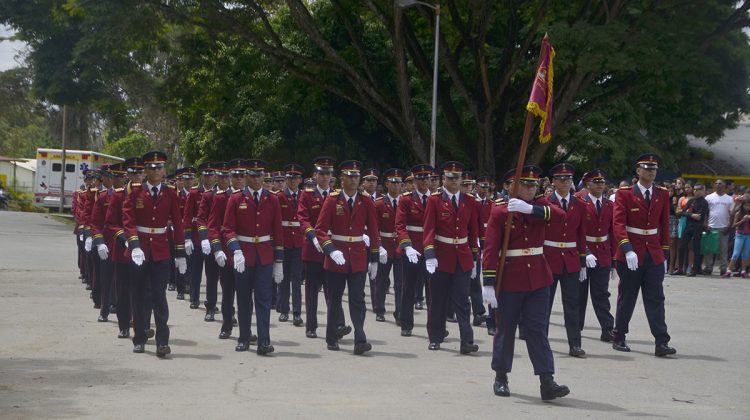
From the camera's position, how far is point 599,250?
13258 millimetres

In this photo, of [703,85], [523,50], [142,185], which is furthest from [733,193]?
[142,185]

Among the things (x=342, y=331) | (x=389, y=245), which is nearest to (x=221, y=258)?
(x=342, y=331)

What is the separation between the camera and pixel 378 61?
3734 centimetres

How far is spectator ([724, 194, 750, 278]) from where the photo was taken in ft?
75.7

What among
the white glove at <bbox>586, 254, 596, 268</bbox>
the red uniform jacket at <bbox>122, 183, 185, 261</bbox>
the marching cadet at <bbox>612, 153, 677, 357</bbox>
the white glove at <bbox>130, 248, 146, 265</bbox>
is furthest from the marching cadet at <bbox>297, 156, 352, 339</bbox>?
the marching cadet at <bbox>612, 153, 677, 357</bbox>

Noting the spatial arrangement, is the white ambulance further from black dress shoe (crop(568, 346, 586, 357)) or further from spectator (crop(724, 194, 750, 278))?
black dress shoe (crop(568, 346, 586, 357))

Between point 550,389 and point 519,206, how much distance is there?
159 centimetres

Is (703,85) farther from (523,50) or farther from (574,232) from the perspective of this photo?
(574,232)

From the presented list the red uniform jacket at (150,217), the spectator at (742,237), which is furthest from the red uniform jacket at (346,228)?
the spectator at (742,237)

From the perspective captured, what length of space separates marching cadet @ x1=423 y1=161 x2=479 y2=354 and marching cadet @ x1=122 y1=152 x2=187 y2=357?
2.93 meters

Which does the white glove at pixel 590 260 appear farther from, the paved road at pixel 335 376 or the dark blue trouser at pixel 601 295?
the paved road at pixel 335 376

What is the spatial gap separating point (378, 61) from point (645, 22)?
41.5 ft

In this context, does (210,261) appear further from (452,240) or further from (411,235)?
(452,240)

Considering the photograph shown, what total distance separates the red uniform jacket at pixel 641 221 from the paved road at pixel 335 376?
1.20 m
